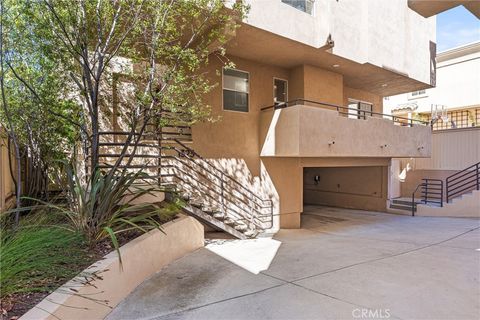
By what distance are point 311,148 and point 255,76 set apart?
3.43 metres

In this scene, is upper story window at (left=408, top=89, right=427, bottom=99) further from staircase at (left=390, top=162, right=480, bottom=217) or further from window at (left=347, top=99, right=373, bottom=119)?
staircase at (left=390, top=162, right=480, bottom=217)

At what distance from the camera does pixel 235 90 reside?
1045cm

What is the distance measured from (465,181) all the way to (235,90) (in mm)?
11777

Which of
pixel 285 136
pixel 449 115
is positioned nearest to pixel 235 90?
pixel 285 136

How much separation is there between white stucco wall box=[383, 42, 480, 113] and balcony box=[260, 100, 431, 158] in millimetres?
10038

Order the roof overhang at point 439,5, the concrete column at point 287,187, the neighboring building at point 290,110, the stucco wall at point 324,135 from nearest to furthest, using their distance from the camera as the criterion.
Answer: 1. the roof overhang at point 439,5
2. the neighboring building at point 290,110
3. the stucco wall at point 324,135
4. the concrete column at point 287,187

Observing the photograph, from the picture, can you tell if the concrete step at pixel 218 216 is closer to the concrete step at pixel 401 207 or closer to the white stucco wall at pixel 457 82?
the concrete step at pixel 401 207

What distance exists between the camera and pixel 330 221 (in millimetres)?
12750

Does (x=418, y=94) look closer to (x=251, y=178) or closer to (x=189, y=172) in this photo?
(x=251, y=178)

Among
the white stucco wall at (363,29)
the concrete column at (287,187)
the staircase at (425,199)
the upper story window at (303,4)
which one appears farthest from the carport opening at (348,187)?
the upper story window at (303,4)

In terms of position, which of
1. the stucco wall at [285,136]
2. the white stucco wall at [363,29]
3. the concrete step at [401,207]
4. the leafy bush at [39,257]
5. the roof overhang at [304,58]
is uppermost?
the white stucco wall at [363,29]

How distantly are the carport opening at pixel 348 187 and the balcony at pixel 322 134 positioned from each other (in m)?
3.24

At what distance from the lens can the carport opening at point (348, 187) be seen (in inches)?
597
